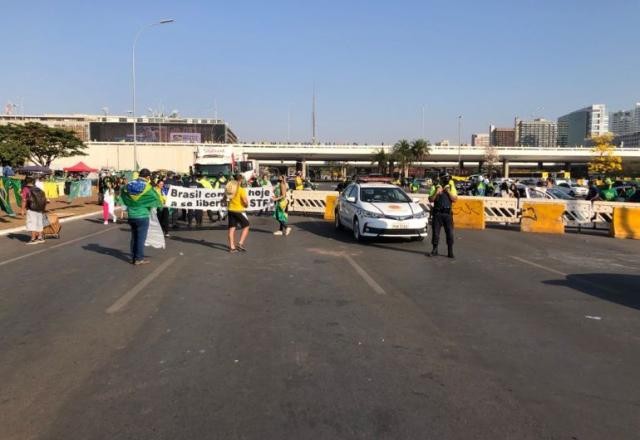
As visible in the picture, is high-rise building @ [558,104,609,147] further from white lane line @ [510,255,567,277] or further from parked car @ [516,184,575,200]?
white lane line @ [510,255,567,277]

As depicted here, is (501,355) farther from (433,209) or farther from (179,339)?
(433,209)

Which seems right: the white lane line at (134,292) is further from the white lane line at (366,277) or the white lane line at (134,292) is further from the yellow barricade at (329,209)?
the yellow barricade at (329,209)

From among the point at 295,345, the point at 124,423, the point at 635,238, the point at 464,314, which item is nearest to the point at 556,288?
the point at 464,314

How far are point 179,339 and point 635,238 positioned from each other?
15797 millimetres

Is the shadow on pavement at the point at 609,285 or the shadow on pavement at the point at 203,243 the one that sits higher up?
the shadow on pavement at the point at 203,243

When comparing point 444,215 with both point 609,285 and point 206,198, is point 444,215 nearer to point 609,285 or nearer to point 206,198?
point 609,285

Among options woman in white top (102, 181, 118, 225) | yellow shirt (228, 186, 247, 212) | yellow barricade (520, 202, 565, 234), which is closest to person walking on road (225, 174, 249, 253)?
yellow shirt (228, 186, 247, 212)

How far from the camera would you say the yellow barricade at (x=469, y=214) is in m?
19.0

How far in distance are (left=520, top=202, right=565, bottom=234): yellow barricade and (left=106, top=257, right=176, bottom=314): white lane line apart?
12.3 meters

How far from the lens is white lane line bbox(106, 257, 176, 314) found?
7.13 meters

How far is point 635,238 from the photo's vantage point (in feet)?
56.5

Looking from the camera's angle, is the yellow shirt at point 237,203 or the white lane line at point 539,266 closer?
the white lane line at point 539,266

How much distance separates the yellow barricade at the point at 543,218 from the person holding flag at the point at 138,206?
12.4 meters

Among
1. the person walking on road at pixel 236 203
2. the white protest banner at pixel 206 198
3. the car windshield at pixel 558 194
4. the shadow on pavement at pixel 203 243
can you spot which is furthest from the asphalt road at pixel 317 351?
the car windshield at pixel 558 194
